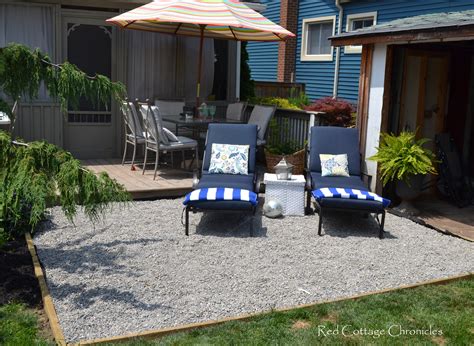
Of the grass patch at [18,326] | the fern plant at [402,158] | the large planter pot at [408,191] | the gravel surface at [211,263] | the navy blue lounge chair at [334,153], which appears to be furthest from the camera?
the large planter pot at [408,191]

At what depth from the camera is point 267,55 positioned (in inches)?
694

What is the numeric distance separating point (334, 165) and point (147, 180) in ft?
8.52

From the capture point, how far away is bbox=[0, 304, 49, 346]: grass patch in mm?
3498

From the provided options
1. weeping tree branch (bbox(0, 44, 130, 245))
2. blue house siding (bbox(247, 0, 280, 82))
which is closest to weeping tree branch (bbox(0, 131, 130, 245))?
weeping tree branch (bbox(0, 44, 130, 245))

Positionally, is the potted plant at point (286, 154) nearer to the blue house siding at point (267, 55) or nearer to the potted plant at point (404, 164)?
the potted plant at point (404, 164)

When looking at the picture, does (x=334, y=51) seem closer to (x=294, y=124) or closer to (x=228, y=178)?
(x=294, y=124)

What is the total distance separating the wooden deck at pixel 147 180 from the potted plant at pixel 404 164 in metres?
2.57

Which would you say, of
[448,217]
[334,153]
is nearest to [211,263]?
[334,153]

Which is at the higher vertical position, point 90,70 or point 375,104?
point 90,70

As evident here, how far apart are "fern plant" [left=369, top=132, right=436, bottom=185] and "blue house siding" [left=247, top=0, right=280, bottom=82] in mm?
10443

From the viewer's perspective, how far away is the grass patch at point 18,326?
3498mm

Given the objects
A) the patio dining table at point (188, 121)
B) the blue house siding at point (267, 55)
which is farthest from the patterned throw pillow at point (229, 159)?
the blue house siding at point (267, 55)

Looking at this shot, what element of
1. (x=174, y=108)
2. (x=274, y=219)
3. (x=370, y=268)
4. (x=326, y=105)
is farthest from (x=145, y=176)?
(x=370, y=268)

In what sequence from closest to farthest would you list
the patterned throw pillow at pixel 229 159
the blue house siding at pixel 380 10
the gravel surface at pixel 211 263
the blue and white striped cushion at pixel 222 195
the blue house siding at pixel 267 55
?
the gravel surface at pixel 211 263 → the blue and white striped cushion at pixel 222 195 → the patterned throw pillow at pixel 229 159 → the blue house siding at pixel 380 10 → the blue house siding at pixel 267 55
